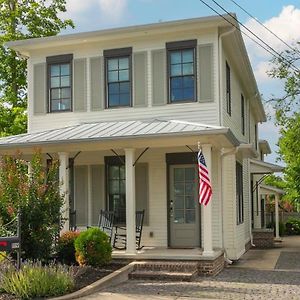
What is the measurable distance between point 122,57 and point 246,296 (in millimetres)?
7501

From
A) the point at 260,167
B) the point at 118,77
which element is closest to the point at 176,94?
the point at 118,77

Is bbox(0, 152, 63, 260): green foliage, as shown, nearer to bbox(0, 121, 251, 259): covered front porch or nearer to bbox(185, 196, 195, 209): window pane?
bbox(0, 121, 251, 259): covered front porch

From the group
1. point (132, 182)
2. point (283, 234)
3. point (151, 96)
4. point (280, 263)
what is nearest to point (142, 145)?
point (132, 182)

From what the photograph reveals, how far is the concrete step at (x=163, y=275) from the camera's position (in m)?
10.9

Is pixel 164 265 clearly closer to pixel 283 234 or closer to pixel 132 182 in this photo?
pixel 132 182

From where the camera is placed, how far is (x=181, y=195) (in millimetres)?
13820

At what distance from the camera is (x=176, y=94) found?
13680 millimetres

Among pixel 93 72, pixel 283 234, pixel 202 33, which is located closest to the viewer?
pixel 202 33

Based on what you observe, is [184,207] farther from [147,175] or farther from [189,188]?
[147,175]

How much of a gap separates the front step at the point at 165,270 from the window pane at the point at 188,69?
4819 mm

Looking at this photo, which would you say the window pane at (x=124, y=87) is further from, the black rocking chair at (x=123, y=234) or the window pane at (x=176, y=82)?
the black rocking chair at (x=123, y=234)

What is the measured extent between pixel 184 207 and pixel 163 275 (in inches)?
118

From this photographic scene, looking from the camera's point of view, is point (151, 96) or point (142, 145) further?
point (151, 96)

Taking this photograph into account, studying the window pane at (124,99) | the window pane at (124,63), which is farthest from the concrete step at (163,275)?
the window pane at (124,63)
